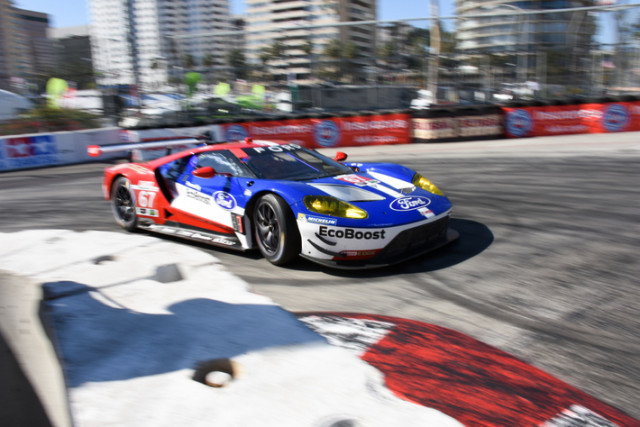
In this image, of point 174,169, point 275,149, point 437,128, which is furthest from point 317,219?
point 437,128

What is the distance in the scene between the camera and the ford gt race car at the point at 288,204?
436cm

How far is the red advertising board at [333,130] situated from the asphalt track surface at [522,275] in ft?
22.9

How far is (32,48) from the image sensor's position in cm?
1756

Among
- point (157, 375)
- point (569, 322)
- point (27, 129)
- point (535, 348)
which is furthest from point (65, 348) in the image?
point (27, 129)

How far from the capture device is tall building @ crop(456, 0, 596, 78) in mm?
15352

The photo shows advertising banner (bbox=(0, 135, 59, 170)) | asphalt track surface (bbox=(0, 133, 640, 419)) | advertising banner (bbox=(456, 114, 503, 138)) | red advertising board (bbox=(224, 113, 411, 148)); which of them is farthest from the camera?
red advertising board (bbox=(224, 113, 411, 148))

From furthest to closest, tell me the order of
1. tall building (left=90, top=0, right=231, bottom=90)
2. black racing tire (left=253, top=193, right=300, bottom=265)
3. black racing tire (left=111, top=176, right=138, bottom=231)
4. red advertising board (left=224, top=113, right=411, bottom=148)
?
tall building (left=90, top=0, right=231, bottom=90) < red advertising board (left=224, top=113, right=411, bottom=148) < black racing tire (left=111, top=176, right=138, bottom=231) < black racing tire (left=253, top=193, right=300, bottom=265)

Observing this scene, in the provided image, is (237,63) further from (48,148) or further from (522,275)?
(522,275)

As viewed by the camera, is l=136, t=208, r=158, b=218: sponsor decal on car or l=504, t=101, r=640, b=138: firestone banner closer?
l=136, t=208, r=158, b=218: sponsor decal on car

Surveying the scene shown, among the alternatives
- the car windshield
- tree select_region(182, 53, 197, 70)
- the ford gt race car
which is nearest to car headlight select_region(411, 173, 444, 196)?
the ford gt race car

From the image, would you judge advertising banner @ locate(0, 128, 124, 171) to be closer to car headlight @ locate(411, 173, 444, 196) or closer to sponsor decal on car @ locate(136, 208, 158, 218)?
sponsor decal on car @ locate(136, 208, 158, 218)

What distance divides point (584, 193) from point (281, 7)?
8734 centimetres

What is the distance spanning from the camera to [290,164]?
5.32 m

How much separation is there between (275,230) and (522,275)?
209cm
